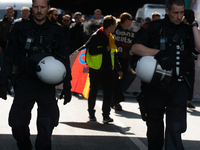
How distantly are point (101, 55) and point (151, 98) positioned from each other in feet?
9.60

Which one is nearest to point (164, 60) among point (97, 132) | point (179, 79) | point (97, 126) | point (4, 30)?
point (179, 79)

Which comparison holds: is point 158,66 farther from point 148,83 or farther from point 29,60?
point 29,60

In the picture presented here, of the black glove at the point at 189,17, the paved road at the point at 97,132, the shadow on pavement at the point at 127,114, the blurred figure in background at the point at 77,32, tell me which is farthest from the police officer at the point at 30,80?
the blurred figure in background at the point at 77,32

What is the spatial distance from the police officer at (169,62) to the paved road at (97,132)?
100cm

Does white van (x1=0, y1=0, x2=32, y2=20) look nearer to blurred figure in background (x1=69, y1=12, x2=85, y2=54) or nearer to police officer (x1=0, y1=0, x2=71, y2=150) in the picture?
blurred figure in background (x1=69, y1=12, x2=85, y2=54)

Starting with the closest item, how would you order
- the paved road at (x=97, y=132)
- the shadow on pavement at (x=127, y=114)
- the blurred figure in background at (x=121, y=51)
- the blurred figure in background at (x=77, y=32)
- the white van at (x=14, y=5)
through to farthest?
the paved road at (x=97, y=132), the shadow on pavement at (x=127, y=114), the blurred figure in background at (x=121, y=51), the blurred figure in background at (x=77, y=32), the white van at (x=14, y=5)

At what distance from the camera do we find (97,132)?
679 cm

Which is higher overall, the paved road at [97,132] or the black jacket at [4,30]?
the black jacket at [4,30]

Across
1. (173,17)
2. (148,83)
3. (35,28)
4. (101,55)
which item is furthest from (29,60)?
(101,55)

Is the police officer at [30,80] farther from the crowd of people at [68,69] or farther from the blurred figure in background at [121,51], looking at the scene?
the blurred figure in background at [121,51]

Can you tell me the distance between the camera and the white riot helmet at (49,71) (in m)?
4.68

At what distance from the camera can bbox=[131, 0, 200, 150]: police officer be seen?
471 centimetres

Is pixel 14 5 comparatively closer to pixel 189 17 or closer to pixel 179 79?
pixel 189 17

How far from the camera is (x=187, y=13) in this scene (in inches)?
198
